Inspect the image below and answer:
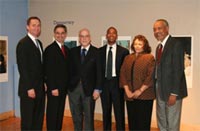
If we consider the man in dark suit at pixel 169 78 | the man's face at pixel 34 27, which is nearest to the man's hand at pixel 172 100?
the man in dark suit at pixel 169 78

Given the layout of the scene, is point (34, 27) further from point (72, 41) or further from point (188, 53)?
point (188, 53)

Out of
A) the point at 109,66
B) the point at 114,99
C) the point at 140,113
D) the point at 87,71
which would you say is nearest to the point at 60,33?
the point at 87,71

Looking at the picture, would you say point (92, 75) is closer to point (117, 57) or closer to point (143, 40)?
point (117, 57)

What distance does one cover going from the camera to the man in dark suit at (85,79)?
10.4 feet

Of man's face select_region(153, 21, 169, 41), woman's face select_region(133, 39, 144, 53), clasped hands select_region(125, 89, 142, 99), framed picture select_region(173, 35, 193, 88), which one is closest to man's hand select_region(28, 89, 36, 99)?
clasped hands select_region(125, 89, 142, 99)

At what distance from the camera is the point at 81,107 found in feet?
10.7

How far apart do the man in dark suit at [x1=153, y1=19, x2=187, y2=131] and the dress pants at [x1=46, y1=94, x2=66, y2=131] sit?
45.0 inches

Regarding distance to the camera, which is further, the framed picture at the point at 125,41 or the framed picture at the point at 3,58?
the framed picture at the point at 3,58

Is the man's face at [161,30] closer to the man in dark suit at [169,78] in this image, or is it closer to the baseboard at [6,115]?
the man in dark suit at [169,78]

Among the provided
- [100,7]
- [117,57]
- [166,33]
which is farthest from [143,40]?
[100,7]

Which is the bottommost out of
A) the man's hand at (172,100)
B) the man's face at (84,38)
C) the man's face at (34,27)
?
the man's hand at (172,100)

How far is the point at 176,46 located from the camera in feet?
9.25

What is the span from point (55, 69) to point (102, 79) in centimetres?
61

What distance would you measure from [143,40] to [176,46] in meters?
0.39
